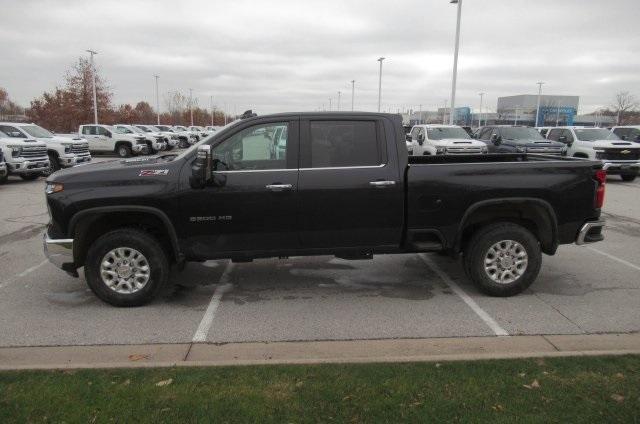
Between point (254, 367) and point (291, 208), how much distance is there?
1835mm

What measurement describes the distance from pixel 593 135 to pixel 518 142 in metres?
2.66

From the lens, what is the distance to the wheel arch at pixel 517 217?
17.5ft

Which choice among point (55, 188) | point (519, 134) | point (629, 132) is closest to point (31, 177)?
point (55, 188)

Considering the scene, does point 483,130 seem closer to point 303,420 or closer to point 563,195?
point 563,195

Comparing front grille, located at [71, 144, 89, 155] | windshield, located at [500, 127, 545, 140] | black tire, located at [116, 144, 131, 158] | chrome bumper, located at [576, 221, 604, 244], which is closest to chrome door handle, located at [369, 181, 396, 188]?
chrome bumper, located at [576, 221, 604, 244]

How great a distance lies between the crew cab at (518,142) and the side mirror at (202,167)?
14.5m

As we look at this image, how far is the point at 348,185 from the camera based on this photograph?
5176mm

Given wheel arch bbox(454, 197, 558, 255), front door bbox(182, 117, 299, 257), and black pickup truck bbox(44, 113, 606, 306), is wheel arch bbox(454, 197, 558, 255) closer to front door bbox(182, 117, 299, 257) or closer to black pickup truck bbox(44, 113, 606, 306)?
black pickup truck bbox(44, 113, 606, 306)

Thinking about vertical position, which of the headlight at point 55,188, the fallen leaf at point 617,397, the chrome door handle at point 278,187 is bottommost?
the fallen leaf at point 617,397

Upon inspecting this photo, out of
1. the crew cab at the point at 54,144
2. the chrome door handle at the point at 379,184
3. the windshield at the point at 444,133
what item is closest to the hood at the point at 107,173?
the chrome door handle at the point at 379,184

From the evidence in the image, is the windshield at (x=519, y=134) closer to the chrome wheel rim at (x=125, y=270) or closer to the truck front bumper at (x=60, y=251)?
the chrome wheel rim at (x=125, y=270)

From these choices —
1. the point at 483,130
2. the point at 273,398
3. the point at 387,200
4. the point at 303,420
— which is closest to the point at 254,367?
the point at 273,398

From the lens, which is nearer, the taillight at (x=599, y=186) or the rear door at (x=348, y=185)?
the rear door at (x=348, y=185)

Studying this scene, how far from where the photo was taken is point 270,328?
4.75 m
